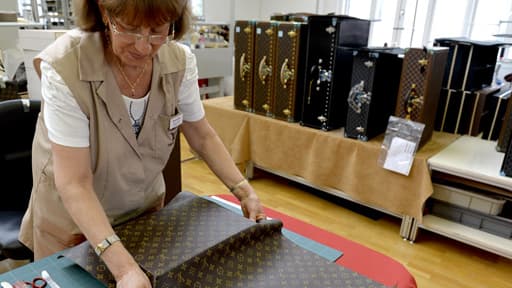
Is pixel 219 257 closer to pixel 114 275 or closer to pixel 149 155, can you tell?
pixel 114 275

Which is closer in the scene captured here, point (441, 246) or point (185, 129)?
point (185, 129)

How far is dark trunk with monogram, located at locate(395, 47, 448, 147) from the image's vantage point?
1.80 meters

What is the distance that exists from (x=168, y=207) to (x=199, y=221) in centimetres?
A: 10

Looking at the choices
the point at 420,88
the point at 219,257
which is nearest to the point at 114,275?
the point at 219,257

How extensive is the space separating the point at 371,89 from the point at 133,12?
147 centimetres

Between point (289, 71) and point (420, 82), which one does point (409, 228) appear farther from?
point (289, 71)

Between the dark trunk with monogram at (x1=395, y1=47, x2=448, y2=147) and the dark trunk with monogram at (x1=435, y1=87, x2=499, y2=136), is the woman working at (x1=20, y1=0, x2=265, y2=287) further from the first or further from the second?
the dark trunk with monogram at (x1=435, y1=87, x2=499, y2=136)

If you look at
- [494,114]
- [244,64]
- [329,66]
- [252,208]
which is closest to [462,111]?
[494,114]

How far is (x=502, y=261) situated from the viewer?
6.42 ft

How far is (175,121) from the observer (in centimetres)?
91

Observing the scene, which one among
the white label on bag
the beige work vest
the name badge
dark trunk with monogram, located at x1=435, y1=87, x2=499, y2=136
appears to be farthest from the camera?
dark trunk with monogram, located at x1=435, y1=87, x2=499, y2=136

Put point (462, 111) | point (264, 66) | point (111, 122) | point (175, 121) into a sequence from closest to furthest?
point (111, 122) → point (175, 121) → point (462, 111) → point (264, 66)

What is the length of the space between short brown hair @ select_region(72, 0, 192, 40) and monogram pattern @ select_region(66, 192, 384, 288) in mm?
400

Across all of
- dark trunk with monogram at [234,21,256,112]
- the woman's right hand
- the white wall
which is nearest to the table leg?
dark trunk with monogram at [234,21,256,112]
